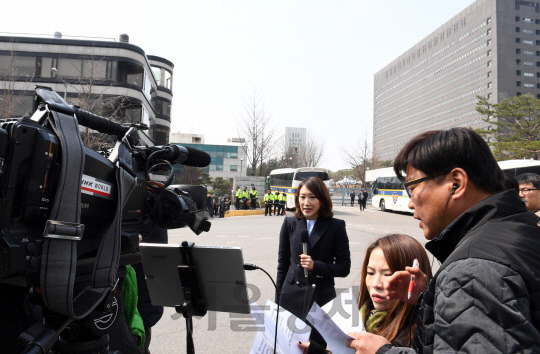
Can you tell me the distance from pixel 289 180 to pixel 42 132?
2939 centimetres

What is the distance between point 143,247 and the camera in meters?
2.05

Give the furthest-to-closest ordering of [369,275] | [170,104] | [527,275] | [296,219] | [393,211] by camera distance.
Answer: [170,104], [393,211], [296,219], [369,275], [527,275]

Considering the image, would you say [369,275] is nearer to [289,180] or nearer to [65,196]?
[65,196]

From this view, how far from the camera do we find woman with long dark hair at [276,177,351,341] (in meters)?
3.40

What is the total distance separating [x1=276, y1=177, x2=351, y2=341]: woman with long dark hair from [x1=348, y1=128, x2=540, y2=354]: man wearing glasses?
185 cm

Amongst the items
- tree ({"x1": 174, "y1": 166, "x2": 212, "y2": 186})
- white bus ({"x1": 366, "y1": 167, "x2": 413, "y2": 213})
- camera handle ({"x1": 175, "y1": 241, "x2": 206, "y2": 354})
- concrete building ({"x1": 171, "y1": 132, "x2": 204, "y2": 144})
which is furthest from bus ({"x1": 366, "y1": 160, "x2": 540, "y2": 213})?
concrete building ({"x1": 171, "y1": 132, "x2": 204, "y2": 144})

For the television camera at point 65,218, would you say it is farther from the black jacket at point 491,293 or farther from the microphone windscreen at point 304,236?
the microphone windscreen at point 304,236

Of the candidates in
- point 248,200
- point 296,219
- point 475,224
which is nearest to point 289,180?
point 248,200

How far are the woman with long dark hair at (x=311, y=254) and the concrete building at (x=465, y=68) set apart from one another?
89.1 meters

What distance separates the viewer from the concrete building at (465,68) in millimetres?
81500

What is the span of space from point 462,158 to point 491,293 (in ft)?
1.65

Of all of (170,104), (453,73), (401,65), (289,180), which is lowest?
(289,180)

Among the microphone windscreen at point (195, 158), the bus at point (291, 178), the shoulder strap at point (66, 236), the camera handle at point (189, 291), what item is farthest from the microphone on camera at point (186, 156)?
the bus at point (291, 178)

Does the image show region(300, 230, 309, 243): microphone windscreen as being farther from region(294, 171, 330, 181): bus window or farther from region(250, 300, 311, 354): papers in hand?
region(294, 171, 330, 181): bus window
